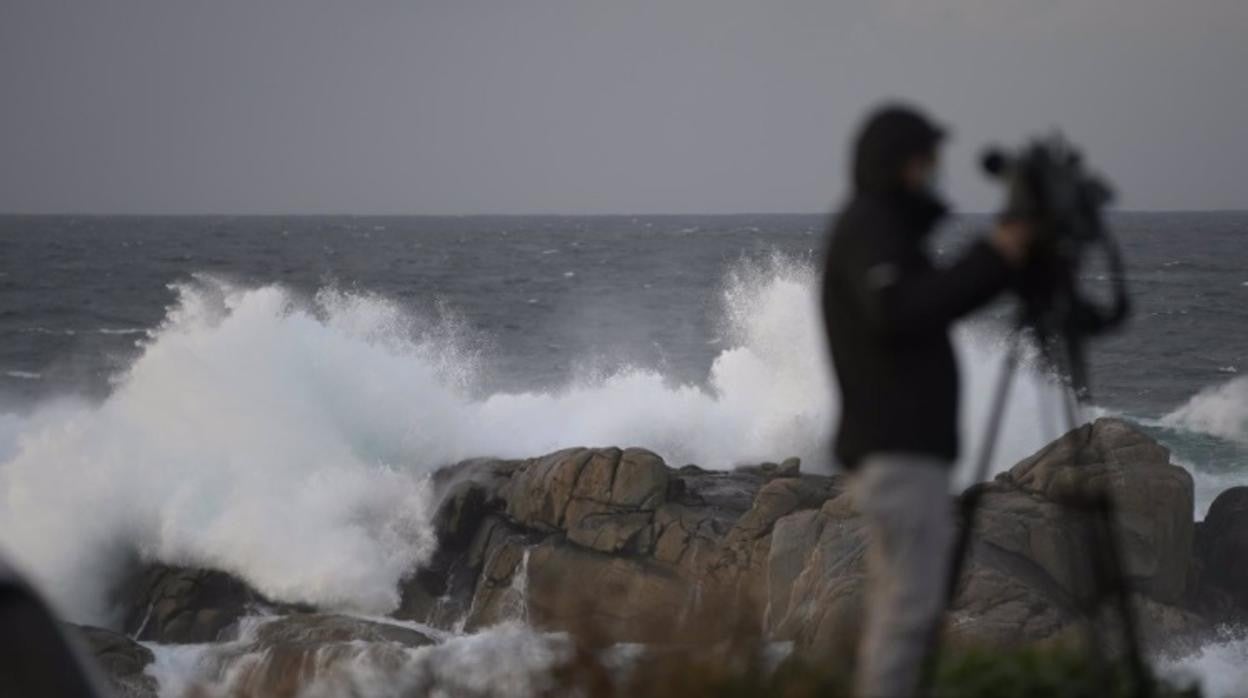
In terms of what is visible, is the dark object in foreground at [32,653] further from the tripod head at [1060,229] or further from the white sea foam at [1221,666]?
the white sea foam at [1221,666]

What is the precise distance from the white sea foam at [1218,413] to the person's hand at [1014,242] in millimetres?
28952

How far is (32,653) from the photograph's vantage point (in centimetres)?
337

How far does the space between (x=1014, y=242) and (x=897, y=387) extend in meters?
0.46

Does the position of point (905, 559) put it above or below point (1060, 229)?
below

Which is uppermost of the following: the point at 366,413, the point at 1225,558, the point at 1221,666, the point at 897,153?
the point at 897,153

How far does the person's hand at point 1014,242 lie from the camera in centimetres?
396

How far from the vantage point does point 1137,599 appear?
15.5 meters

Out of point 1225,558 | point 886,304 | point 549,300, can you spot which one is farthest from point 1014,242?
point 549,300

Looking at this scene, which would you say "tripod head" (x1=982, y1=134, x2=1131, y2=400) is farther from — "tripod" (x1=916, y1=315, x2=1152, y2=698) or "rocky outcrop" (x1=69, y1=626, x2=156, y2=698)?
"rocky outcrop" (x1=69, y1=626, x2=156, y2=698)

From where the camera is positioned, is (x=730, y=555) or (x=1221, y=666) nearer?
(x=1221, y=666)

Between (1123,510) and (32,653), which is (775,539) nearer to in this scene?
(1123,510)

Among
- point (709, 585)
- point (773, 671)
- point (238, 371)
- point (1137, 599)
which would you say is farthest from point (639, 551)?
point (773, 671)

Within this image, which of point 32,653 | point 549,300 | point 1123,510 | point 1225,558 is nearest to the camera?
point 32,653

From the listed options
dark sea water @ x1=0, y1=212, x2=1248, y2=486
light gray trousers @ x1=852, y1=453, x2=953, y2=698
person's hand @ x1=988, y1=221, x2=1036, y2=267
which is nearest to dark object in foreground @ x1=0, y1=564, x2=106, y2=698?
light gray trousers @ x1=852, y1=453, x2=953, y2=698
